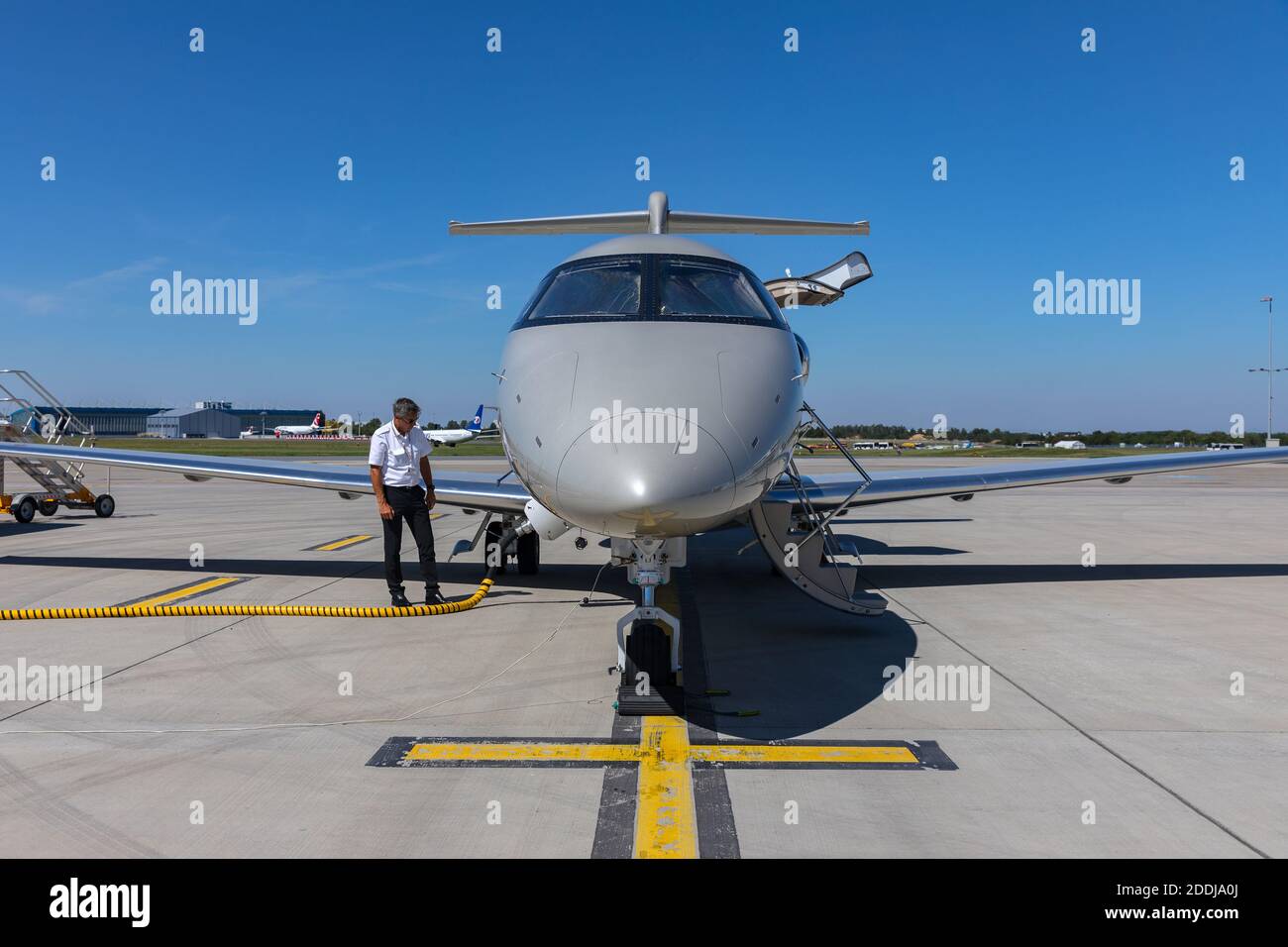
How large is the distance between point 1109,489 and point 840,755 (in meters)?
32.4

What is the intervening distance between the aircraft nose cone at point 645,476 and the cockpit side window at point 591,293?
139 cm

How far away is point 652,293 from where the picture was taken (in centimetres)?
569

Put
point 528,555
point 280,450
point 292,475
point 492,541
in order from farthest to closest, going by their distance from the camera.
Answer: point 280,450 → point 528,555 → point 292,475 → point 492,541

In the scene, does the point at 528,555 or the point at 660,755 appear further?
the point at 528,555

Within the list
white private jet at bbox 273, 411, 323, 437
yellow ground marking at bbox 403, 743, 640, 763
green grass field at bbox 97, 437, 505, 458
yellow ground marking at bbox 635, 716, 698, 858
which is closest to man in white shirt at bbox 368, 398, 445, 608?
yellow ground marking at bbox 403, 743, 640, 763

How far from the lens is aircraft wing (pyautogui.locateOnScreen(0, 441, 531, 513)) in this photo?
10.0 meters

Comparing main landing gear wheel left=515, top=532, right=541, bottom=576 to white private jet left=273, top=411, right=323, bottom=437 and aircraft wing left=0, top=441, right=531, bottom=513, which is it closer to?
aircraft wing left=0, top=441, right=531, bottom=513

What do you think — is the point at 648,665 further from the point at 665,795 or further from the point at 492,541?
the point at 492,541

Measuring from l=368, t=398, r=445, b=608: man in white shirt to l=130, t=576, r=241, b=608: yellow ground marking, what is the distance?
8.52ft

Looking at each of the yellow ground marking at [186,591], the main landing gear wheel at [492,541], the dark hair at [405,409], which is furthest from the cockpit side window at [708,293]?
the yellow ground marking at [186,591]

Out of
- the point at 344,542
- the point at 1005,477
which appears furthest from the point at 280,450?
the point at 1005,477

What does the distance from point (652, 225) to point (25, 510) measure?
49.2ft
